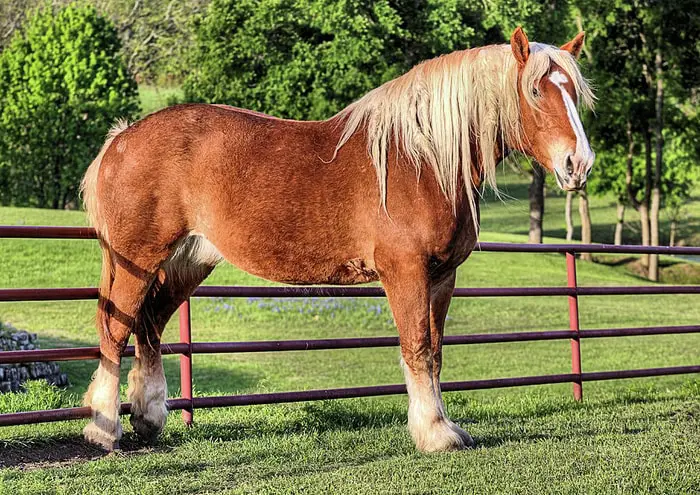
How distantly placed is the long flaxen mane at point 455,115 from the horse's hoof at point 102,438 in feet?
6.73

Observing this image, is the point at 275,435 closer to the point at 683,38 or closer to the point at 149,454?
the point at 149,454

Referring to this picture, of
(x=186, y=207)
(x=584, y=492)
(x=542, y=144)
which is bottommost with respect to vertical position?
(x=584, y=492)

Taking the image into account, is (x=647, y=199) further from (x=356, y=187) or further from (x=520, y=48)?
(x=356, y=187)

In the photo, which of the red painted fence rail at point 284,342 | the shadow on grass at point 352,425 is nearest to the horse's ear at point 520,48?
the red painted fence rail at point 284,342

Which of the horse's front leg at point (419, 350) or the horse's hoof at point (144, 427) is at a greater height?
the horse's front leg at point (419, 350)

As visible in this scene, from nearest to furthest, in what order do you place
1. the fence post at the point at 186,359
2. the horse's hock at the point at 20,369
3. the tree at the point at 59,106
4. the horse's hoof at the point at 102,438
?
the horse's hoof at the point at 102,438 → the fence post at the point at 186,359 → the horse's hock at the point at 20,369 → the tree at the point at 59,106

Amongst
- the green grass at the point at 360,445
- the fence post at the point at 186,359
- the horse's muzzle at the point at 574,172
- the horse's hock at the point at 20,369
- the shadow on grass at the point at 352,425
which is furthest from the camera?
the horse's hock at the point at 20,369

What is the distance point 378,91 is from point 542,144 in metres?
1.00

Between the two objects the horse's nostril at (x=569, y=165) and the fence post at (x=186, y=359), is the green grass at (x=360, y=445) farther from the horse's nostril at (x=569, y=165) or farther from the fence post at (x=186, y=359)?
the horse's nostril at (x=569, y=165)

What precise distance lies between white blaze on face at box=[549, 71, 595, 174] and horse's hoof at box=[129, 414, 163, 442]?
287cm

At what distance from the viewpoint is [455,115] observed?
483cm

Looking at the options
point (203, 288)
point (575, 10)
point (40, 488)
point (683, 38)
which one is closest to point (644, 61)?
point (683, 38)

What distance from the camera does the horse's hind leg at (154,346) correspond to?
5.31 m

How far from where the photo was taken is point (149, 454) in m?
5.03
